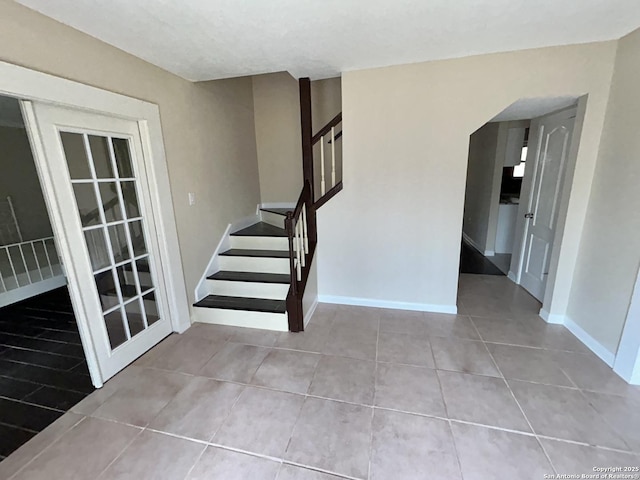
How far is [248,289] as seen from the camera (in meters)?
3.06

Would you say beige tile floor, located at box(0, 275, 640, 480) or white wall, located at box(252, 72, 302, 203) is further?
white wall, located at box(252, 72, 302, 203)

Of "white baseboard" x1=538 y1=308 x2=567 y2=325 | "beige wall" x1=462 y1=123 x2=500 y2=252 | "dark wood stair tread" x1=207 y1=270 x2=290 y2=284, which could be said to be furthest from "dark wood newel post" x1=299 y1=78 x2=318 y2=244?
"beige wall" x1=462 y1=123 x2=500 y2=252

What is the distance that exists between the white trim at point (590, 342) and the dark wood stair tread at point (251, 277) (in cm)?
269

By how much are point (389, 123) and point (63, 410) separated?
339 centimetres

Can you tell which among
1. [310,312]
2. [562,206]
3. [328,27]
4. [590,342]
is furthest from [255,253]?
[590,342]

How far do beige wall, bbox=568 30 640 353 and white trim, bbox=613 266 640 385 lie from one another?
2.7 inches

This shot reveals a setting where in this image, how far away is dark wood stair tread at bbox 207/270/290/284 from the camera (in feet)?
9.96

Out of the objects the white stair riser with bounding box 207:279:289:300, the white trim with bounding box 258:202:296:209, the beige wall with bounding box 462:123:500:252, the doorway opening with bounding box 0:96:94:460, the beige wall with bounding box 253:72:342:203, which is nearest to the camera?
the doorway opening with bounding box 0:96:94:460

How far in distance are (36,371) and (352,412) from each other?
2502 millimetres

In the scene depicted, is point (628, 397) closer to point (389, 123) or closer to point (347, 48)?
point (389, 123)

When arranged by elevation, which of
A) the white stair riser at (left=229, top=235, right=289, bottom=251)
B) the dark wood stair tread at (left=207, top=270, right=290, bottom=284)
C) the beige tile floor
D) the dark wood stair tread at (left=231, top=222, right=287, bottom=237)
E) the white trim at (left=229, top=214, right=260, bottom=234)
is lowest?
the beige tile floor

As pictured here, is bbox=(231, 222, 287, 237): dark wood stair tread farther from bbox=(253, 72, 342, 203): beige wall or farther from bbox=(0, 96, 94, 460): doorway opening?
bbox=(0, 96, 94, 460): doorway opening

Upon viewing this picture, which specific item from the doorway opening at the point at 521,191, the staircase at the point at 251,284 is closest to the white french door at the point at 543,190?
the doorway opening at the point at 521,191

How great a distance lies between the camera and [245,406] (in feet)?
6.16
